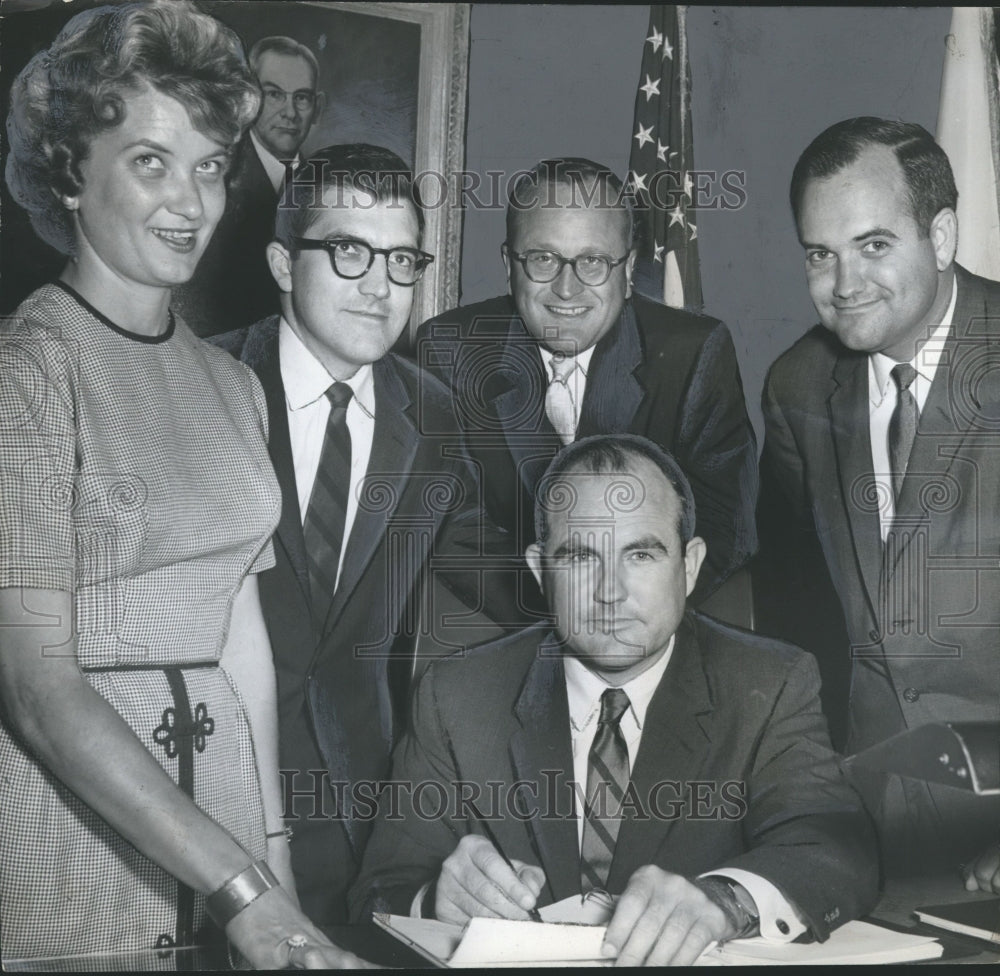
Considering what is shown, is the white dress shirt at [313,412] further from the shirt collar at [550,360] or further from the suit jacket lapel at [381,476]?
the shirt collar at [550,360]

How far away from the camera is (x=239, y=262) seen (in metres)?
3.17

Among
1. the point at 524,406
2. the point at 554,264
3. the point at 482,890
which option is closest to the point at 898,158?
the point at 554,264

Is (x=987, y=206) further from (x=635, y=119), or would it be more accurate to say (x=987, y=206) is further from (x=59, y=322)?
(x=59, y=322)

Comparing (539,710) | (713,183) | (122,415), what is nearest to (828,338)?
(713,183)

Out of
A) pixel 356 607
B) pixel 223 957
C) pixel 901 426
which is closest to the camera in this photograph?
pixel 223 957

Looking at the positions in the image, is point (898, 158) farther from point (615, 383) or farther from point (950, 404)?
point (615, 383)

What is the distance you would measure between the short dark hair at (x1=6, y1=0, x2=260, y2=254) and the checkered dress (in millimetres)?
293

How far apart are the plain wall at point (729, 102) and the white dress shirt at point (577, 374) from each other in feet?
0.68

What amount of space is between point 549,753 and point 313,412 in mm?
1026

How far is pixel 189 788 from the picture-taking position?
2.86 m

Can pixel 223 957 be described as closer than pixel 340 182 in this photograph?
Yes

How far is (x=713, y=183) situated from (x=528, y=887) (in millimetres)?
1857

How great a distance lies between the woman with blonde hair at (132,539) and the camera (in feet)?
8.80

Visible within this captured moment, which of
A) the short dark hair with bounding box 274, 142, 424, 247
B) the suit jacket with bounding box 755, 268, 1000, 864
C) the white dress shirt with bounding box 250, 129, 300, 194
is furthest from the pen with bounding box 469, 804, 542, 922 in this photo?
the white dress shirt with bounding box 250, 129, 300, 194
